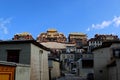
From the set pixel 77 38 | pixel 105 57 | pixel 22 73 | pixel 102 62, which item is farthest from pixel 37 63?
pixel 77 38

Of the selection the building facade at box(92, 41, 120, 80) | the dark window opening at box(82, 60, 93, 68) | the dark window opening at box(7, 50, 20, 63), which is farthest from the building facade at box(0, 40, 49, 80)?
the dark window opening at box(82, 60, 93, 68)

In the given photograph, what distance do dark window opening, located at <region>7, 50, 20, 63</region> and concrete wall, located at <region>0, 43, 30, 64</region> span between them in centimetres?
31

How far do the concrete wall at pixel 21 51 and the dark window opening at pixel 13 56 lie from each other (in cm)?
31

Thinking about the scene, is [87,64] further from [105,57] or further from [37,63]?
[37,63]

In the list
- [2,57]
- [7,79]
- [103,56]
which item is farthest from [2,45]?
[103,56]

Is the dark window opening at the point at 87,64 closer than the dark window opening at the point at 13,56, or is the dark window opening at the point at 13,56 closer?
the dark window opening at the point at 13,56

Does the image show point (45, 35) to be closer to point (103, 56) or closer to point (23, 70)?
point (103, 56)

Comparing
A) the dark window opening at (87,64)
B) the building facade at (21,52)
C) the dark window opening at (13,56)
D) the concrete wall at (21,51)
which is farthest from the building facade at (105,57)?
the dark window opening at (87,64)

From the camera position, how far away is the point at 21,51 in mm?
25469

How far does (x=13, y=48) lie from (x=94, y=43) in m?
100

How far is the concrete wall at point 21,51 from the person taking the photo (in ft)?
82.9

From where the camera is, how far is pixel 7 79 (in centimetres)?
1703

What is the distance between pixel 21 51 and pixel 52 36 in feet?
434

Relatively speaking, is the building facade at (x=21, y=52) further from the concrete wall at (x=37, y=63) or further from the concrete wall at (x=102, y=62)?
the concrete wall at (x=102, y=62)
